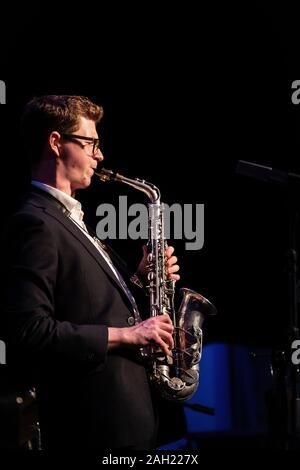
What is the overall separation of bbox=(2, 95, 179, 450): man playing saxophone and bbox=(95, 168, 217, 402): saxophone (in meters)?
0.14

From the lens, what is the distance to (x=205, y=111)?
4859 mm

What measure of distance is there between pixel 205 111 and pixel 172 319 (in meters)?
2.20

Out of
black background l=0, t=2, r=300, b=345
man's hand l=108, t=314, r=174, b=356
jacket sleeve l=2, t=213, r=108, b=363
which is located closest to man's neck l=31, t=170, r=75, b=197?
jacket sleeve l=2, t=213, r=108, b=363

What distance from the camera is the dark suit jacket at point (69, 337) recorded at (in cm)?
243

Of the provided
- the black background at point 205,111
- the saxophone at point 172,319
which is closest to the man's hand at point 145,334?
the saxophone at point 172,319

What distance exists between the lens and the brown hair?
9.46 ft

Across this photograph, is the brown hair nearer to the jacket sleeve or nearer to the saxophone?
the saxophone

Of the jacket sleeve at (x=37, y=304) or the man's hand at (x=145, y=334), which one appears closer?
the jacket sleeve at (x=37, y=304)

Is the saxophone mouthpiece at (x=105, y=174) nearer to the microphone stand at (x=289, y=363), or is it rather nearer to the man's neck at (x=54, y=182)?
the man's neck at (x=54, y=182)

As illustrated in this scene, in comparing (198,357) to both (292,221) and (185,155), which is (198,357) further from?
(185,155)

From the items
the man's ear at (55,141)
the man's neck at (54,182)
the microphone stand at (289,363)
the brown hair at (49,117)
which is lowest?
the microphone stand at (289,363)

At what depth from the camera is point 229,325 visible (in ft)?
16.2

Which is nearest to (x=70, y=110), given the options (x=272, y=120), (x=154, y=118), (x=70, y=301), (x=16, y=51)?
(x=70, y=301)

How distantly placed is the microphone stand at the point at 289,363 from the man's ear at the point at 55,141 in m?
0.86
